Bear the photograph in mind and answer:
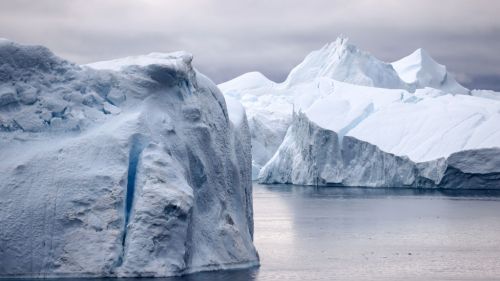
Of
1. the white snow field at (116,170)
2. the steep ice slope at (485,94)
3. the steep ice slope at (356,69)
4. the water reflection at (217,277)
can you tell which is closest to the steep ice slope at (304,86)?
the steep ice slope at (356,69)

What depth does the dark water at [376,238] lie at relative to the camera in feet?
54.1

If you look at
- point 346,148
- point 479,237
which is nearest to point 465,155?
point 346,148

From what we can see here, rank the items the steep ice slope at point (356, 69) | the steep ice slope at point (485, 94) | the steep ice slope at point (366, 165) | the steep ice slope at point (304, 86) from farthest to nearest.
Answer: the steep ice slope at point (485, 94) → the steep ice slope at point (356, 69) → the steep ice slope at point (304, 86) → the steep ice slope at point (366, 165)

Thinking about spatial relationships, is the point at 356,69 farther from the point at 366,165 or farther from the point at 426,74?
the point at 366,165

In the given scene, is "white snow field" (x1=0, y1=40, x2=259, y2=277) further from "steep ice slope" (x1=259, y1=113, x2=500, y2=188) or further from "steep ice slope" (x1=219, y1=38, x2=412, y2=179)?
"steep ice slope" (x1=219, y1=38, x2=412, y2=179)

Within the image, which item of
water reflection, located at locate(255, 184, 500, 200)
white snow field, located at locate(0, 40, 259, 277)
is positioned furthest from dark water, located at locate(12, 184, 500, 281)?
white snow field, located at locate(0, 40, 259, 277)

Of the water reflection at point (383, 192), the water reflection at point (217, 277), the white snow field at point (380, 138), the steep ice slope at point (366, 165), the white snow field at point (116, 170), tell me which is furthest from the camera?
the white snow field at point (380, 138)

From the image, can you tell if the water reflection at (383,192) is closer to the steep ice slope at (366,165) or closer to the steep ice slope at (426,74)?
the steep ice slope at (366,165)

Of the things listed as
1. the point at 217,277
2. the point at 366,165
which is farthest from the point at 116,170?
the point at 366,165

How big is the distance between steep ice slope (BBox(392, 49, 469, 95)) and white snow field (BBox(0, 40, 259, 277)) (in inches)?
1973

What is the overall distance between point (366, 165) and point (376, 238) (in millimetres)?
22294

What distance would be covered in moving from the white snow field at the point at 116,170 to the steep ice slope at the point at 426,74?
5012cm

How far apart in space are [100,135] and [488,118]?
1232 inches

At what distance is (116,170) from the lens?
13.5m
